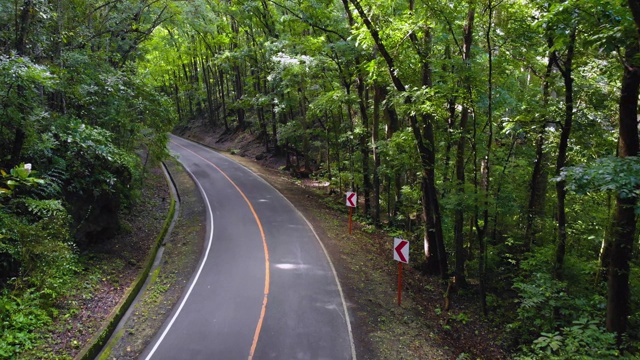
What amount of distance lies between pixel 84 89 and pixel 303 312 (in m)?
11.2

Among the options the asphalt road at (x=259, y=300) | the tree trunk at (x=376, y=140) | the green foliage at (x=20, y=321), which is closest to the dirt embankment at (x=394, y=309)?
the asphalt road at (x=259, y=300)

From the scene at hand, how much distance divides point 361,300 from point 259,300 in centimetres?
315

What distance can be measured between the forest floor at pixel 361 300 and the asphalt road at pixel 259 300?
1.58 ft

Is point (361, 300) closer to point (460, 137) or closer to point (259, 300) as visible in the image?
point (259, 300)

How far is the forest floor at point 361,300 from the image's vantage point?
372 inches

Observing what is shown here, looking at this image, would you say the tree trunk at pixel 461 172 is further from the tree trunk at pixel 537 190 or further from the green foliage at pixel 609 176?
the green foliage at pixel 609 176

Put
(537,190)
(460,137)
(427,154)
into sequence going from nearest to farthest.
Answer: (460,137), (427,154), (537,190)

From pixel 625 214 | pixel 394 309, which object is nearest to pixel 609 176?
pixel 625 214

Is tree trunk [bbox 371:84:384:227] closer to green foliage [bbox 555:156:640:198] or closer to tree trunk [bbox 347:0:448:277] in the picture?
tree trunk [bbox 347:0:448:277]

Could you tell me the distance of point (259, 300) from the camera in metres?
11.3

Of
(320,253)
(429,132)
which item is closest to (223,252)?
(320,253)

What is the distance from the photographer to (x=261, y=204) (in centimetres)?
2212

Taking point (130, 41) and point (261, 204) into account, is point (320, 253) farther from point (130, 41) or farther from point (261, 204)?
point (130, 41)

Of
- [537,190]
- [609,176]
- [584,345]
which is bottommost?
[584,345]
